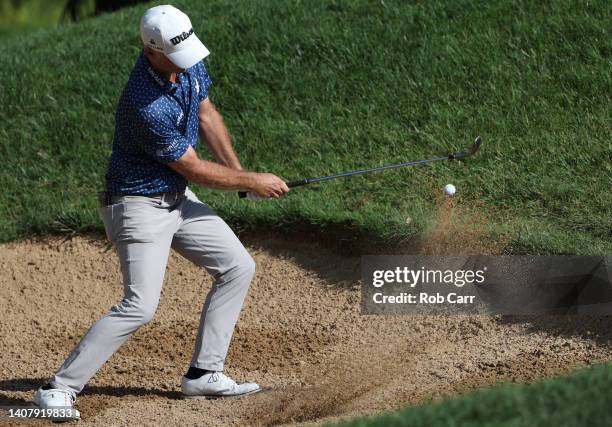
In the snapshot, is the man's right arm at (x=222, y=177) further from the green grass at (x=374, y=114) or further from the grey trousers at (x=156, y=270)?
the green grass at (x=374, y=114)

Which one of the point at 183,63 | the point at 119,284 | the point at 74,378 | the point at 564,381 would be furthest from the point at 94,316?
the point at 564,381

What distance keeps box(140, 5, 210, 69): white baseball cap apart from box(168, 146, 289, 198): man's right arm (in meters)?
0.53

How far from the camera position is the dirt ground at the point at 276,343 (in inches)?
255

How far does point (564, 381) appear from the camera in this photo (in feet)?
16.5

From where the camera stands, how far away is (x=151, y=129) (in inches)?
240

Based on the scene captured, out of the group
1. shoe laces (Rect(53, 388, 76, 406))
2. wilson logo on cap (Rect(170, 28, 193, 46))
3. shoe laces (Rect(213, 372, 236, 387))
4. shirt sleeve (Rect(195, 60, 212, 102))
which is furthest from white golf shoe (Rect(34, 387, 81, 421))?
wilson logo on cap (Rect(170, 28, 193, 46))

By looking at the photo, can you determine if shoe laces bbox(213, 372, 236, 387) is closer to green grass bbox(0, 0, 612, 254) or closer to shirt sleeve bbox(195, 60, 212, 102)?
shirt sleeve bbox(195, 60, 212, 102)

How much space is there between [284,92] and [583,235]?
361cm

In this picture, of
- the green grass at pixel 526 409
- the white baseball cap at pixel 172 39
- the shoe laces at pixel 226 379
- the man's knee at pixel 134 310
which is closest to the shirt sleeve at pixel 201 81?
the white baseball cap at pixel 172 39

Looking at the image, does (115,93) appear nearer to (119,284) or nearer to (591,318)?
(119,284)

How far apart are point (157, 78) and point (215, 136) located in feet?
2.61

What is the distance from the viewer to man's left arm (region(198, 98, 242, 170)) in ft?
22.5

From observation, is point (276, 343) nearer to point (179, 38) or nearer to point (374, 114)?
point (179, 38)

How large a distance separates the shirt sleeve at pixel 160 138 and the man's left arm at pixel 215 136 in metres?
0.65
